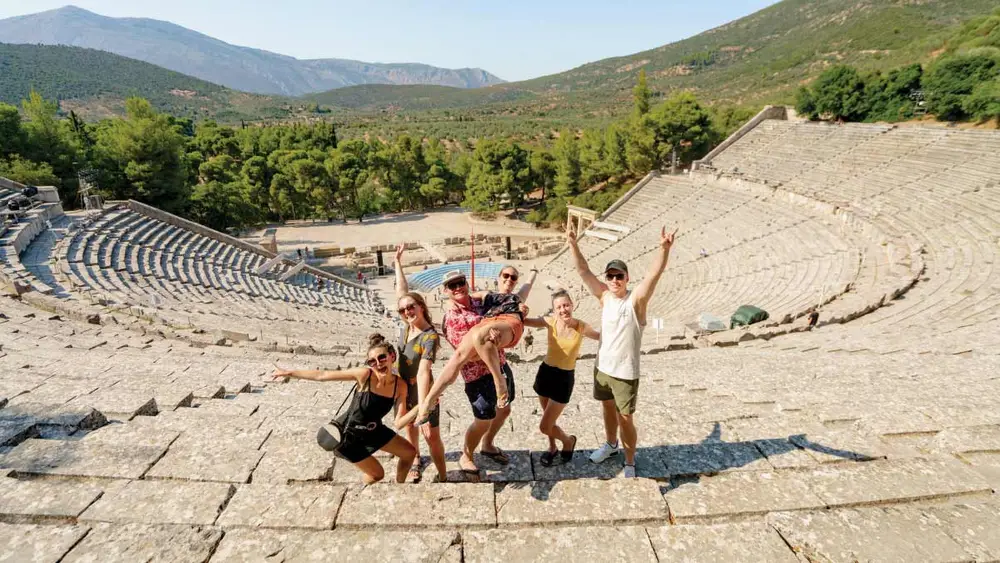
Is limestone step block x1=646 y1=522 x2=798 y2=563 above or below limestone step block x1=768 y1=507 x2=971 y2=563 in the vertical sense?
below

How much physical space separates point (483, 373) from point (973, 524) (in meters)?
3.03

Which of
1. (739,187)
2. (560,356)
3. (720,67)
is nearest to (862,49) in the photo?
(720,67)

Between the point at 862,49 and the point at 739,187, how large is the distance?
5352cm

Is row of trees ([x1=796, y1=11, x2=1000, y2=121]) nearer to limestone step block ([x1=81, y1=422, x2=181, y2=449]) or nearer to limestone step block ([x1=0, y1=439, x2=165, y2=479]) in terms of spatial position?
limestone step block ([x1=81, y1=422, x2=181, y2=449])

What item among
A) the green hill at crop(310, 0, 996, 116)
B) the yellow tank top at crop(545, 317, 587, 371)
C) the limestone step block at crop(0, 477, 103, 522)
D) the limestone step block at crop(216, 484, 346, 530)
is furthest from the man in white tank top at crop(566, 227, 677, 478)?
the green hill at crop(310, 0, 996, 116)

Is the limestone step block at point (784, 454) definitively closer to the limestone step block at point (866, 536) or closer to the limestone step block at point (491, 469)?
the limestone step block at point (866, 536)

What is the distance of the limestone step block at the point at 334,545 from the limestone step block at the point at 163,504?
1.21 ft

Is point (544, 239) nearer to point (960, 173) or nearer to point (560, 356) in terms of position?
point (960, 173)

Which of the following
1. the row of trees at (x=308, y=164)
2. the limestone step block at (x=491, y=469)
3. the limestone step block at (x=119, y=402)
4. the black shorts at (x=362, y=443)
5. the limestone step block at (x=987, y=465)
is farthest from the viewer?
the row of trees at (x=308, y=164)

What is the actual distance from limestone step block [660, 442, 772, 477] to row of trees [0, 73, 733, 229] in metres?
28.6

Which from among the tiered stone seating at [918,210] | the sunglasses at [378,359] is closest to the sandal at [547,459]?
the sunglasses at [378,359]

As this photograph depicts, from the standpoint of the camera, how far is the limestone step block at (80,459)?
3.32 m

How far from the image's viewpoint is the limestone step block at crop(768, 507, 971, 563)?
2545 millimetres

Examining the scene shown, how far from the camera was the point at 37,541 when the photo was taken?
2.62m
